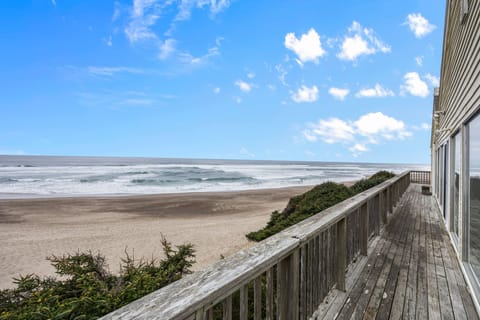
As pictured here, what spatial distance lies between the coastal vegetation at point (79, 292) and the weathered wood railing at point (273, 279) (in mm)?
819

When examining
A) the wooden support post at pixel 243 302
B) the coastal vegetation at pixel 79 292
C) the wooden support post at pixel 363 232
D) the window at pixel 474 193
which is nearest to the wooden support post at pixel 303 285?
the wooden support post at pixel 243 302

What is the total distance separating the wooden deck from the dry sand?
4.00 m

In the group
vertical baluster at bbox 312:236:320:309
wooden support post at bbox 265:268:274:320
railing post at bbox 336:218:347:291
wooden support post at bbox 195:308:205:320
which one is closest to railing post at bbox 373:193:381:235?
railing post at bbox 336:218:347:291

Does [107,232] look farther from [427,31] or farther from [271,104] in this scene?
[271,104]

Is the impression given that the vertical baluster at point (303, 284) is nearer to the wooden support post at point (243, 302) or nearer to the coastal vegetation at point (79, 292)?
the wooden support post at point (243, 302)

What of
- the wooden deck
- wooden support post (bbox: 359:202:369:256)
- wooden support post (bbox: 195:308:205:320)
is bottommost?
the wooden deck

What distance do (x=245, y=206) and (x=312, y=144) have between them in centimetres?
5195

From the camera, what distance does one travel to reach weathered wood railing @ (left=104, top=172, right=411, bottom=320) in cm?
73

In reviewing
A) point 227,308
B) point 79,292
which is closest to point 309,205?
point 79,292

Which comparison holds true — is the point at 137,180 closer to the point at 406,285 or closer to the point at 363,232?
the point at 363,232

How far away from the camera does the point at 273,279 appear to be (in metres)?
1.54

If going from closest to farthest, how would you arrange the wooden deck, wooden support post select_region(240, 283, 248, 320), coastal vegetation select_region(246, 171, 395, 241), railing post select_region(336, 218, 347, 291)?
wooden support post select_region(240, 283, 248, 320), the wooden deck, railing post select_region(336, 218, 347, 291), coastal vegetation select_region(246, 171, 395, 241)

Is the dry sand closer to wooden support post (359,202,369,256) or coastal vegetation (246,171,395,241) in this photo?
coastal vegetation (246,171,395,241)

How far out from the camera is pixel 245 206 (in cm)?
1381
